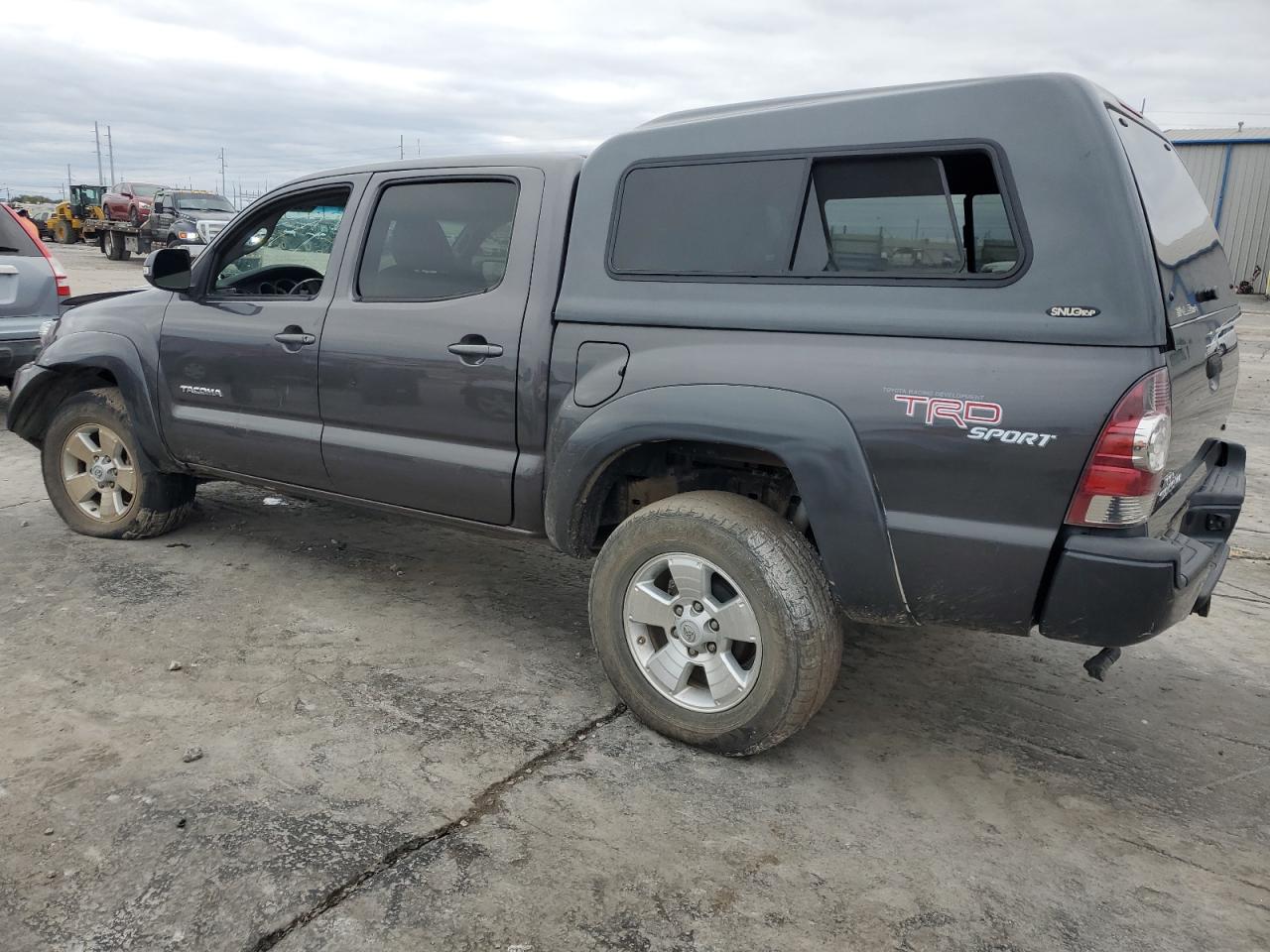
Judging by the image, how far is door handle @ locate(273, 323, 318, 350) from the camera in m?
4.04

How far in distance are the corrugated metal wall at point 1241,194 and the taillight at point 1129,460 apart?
77.0 feet

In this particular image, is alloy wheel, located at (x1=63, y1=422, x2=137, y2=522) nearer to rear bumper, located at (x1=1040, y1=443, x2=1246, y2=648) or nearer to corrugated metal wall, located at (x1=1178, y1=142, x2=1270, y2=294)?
rear bumper, located at (x1=1040, y1=443, x2=1246, y2=648)

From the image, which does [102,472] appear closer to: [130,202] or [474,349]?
[474,349]

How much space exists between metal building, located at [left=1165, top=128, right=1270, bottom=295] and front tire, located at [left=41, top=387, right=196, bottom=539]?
23.7 meters

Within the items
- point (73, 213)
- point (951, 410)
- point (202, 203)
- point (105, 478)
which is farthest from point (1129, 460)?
point (73, 213)

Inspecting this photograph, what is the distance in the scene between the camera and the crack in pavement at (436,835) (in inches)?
89.7

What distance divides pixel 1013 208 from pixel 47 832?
3008 millimetres

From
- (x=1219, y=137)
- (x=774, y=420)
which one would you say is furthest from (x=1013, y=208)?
(x=1219, y=137)

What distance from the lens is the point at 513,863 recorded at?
2535 mm

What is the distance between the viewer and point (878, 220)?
281 cm

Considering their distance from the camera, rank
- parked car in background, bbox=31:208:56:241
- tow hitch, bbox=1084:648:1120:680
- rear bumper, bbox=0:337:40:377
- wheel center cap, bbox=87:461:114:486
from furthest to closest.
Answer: parked car in background, bbox=31:208:56:241 → rear bumper, bbox=0:337:40:377 → wheel center cap, bbox=87:461:114:486 → tow hitch, bbox=1084:648:1120:680

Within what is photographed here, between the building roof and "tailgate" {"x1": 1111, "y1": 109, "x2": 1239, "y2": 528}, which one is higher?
the building roof

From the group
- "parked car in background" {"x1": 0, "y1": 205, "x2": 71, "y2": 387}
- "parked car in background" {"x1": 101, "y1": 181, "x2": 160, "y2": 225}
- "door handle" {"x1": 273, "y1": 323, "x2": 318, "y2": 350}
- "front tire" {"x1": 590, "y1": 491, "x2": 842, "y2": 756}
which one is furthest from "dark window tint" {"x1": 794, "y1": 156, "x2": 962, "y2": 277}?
"parked car in background" {"x1": 101, "y1": 181, "x2": 160, "y2": 225}

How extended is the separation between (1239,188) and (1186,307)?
949 inches
